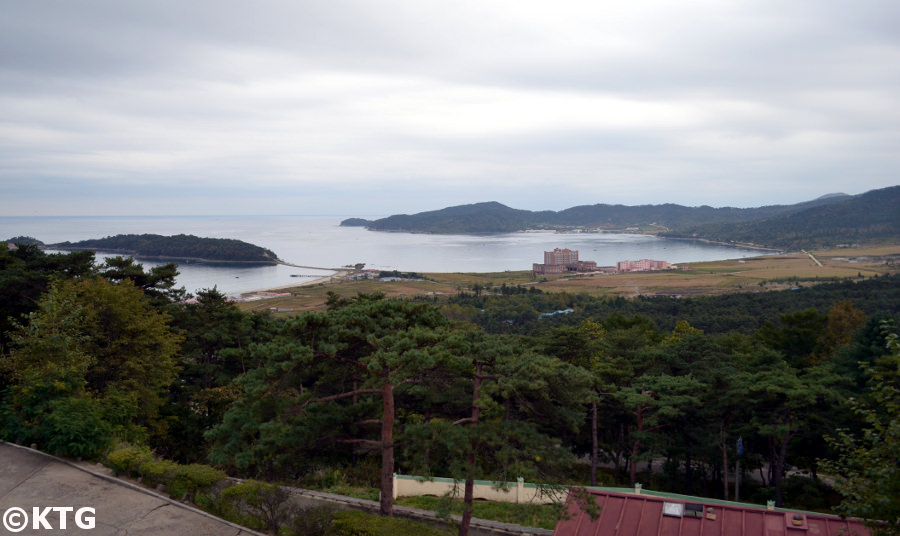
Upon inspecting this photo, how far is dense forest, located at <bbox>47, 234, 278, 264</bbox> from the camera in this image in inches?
2881

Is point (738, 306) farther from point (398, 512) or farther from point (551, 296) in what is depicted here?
point (398, 512)

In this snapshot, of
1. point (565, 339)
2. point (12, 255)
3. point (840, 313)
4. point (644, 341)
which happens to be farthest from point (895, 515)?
point (840, 313)

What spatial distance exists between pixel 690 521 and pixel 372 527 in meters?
3.85

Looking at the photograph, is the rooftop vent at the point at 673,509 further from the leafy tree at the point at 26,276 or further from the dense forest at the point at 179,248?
the dense forest at the point at 179,248

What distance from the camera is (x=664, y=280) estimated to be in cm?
6488

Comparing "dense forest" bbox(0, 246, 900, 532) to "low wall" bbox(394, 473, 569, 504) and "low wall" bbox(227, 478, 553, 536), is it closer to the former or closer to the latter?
"low wall" bbox(394, 473, 569, 504)

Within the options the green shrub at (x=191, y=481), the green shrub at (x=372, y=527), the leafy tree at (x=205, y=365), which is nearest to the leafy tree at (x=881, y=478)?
the green shrub at (x=372, y=527)

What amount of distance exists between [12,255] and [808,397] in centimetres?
1711

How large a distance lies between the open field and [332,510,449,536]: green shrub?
121 ft

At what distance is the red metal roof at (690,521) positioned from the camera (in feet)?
20.3

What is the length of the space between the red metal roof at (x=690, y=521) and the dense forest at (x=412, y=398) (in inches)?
23.6

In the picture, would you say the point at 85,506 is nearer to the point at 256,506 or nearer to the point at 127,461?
the point at 127,461

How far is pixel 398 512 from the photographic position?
23.3ft

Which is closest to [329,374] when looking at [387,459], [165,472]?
[387,459]
